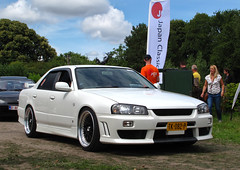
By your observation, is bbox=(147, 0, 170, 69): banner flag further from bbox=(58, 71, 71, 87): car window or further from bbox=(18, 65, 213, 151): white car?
bbox=(58, 71, 71, 87): car window

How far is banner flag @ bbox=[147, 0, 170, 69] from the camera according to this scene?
530 inches

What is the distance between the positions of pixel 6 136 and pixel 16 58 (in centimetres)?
5992

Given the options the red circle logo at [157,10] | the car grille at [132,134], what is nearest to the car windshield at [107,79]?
the car grille at [132,134]

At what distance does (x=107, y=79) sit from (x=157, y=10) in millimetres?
7008

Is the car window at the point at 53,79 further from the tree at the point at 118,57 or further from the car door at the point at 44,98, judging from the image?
the tree at the point at 118,57

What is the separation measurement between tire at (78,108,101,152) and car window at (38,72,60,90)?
5.31ft

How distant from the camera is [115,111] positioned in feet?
19.9

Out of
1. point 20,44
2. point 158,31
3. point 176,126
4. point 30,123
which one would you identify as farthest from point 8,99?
point 20,44

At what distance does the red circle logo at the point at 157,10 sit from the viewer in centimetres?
1381

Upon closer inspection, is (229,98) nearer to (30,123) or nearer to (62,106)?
(30,123)

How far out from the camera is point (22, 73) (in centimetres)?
3919

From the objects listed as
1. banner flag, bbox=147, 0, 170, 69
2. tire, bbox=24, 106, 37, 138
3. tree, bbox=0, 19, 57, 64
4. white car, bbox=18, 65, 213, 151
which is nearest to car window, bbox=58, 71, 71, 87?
white car, bbox=18, 65, 213, 151

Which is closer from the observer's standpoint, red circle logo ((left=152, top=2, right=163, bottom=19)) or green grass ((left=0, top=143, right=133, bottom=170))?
green grass ((left=0, top=143, right=133, bottom=170))

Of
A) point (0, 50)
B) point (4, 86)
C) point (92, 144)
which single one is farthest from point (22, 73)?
→ point (92, 144)
